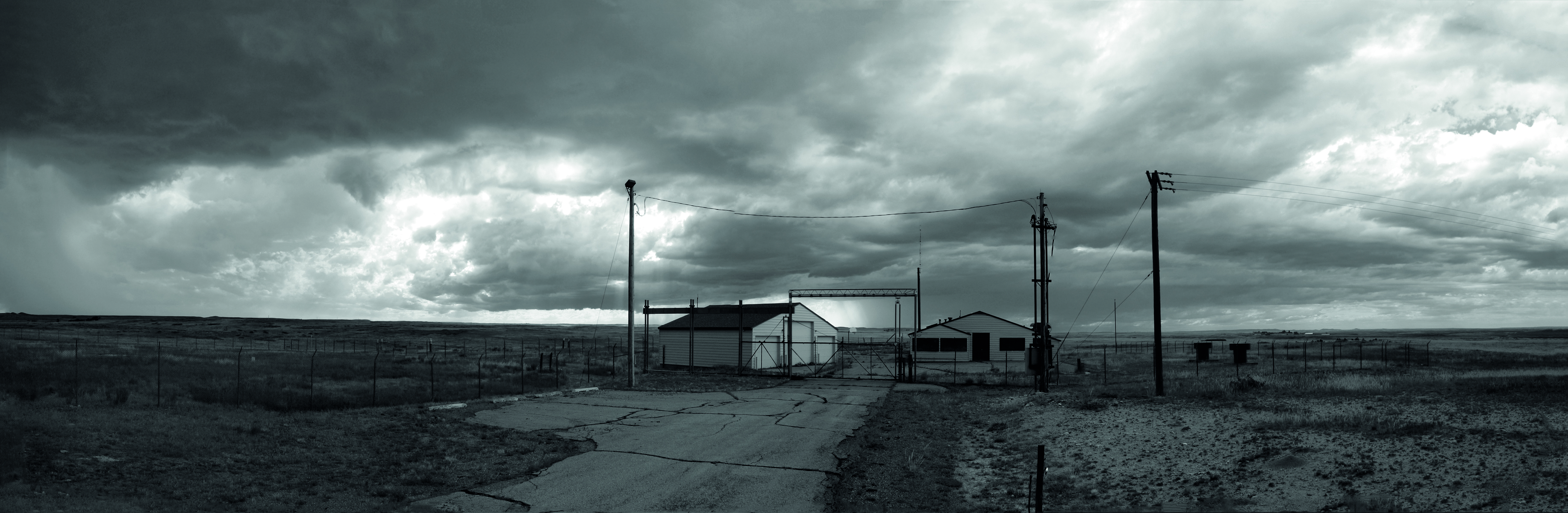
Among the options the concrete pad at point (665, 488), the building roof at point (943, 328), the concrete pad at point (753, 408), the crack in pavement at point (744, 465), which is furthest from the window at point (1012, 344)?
the concrete pad at point (665, 488)

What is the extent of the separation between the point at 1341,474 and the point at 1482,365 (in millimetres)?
37649

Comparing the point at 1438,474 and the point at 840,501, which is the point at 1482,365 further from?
the point at 840,501

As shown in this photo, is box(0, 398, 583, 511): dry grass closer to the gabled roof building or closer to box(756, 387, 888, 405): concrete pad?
box(756, 387, 888, 405): concrete pad

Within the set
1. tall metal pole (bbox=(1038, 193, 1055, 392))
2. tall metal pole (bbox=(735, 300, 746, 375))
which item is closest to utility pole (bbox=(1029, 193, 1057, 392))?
tall metal pole (bbox=(1038, 193, 1055, 392))

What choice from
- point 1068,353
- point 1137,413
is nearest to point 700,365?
point 1137,413

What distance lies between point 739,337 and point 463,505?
3256 centimetres

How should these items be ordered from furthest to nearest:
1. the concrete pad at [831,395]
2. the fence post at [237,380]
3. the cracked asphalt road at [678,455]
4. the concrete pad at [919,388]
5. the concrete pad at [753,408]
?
the concrete pad at [919,388]
the concrete pad at [831,395]
the concrete pad at [753,408]
the fence post at [237,380]
the cracked asphalt road at [678,455]

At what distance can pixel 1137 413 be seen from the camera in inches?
774

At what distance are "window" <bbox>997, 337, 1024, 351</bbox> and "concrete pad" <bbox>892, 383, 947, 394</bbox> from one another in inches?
1036

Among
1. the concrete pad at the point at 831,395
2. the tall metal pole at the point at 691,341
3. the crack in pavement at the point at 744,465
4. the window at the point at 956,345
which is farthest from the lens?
the window at the point at 956,345

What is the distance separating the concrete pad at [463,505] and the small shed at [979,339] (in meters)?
50.4

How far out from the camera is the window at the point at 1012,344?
59.5 meters

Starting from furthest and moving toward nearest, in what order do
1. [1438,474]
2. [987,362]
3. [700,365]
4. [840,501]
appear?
1. [987,362]
2. [700,365]
3. [840,501]
4. [1438,474]

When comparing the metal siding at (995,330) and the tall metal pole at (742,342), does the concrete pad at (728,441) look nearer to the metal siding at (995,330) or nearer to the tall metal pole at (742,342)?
the tall metal pole at (742,342)
